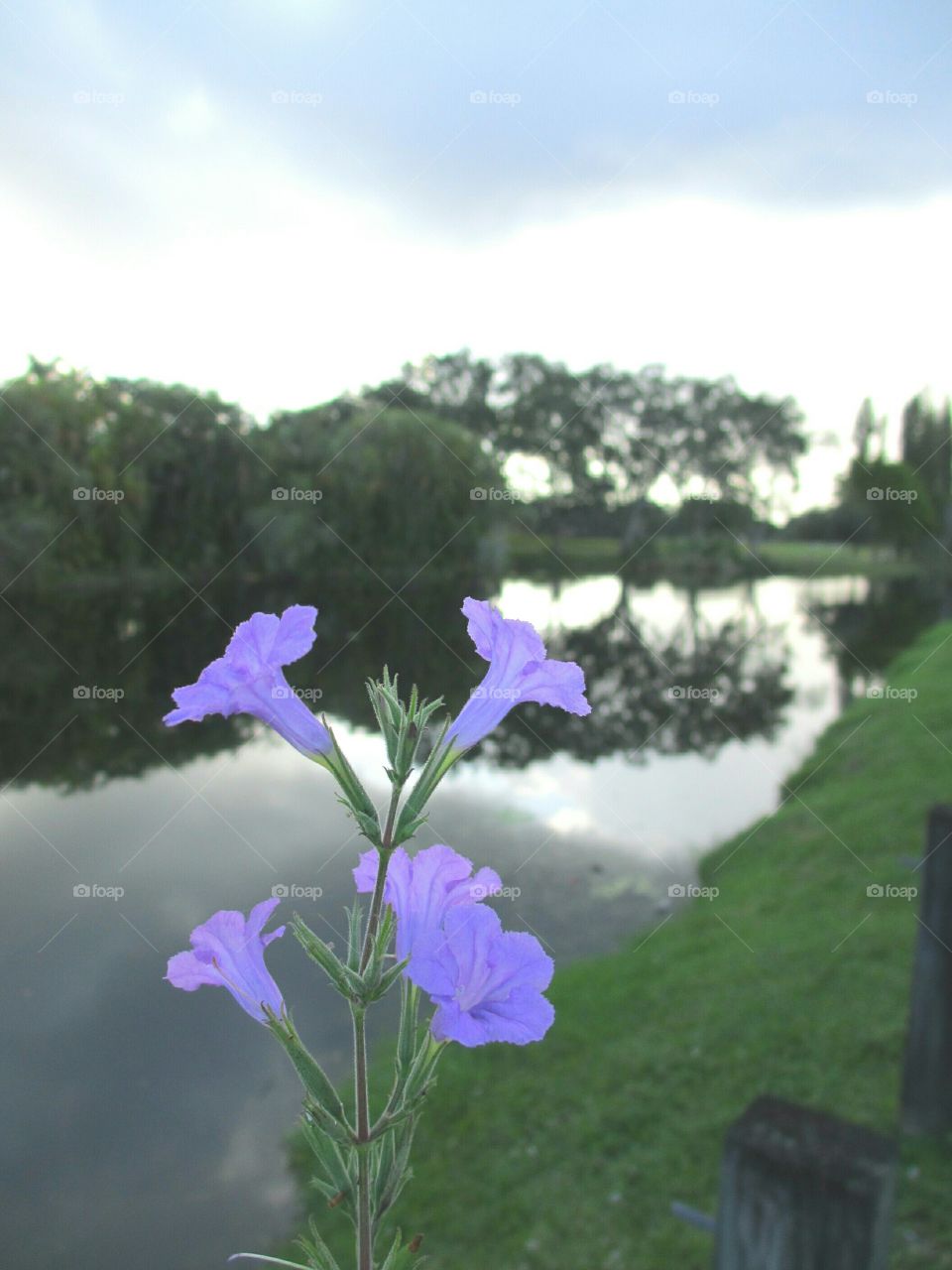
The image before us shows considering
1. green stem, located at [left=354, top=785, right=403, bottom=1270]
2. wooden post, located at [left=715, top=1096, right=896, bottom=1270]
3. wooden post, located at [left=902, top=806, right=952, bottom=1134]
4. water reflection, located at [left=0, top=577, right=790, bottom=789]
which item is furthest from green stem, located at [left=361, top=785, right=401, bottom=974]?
water reflection, located at [left=0, top=577, right=790, bottom=789]

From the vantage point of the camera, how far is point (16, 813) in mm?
11133

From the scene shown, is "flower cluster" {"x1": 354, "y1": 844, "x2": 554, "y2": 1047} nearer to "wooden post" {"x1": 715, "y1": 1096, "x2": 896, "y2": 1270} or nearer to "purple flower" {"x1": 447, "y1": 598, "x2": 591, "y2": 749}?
"purple flower" {"x1": 447, "y1": 598, "x2": 591, "y2": 749}

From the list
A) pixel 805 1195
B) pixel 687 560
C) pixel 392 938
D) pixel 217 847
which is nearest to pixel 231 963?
pixel 392 938

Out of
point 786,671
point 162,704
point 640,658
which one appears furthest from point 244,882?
point 786,671

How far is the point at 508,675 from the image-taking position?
84 centimetres

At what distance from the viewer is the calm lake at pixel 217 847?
210 inches

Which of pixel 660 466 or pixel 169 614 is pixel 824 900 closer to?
pixel 169 614

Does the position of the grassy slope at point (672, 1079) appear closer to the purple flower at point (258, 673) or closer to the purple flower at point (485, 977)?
the purple flower at point (485, 977)

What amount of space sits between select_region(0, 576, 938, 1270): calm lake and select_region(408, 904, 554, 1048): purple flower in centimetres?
13

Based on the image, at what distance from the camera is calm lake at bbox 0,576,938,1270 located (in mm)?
5344

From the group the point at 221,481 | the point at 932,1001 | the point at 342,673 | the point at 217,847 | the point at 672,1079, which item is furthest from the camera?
the point at 221,481

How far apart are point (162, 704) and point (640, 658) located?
1164 centimetres

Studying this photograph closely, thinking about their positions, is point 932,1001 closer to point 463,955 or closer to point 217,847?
point 463,955

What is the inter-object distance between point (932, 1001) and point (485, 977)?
426 centimetres
